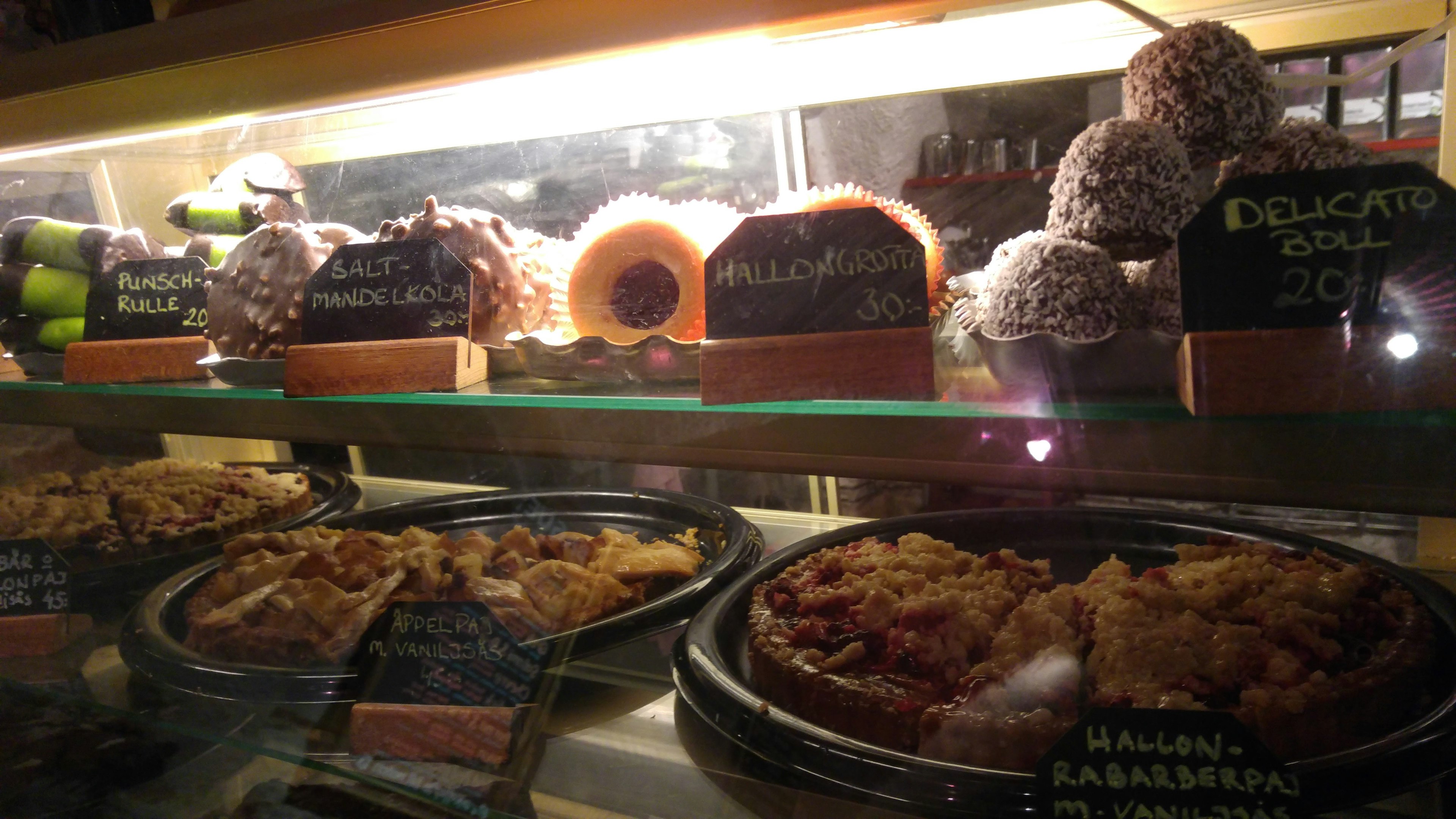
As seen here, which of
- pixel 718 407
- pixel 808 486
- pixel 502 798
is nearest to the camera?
pixel 718 407

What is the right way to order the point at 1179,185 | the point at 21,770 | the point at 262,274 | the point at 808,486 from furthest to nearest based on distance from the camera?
the point at 21,770
the point at 808,486
the point at 262,274
the point at 1179,185

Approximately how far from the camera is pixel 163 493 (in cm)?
180

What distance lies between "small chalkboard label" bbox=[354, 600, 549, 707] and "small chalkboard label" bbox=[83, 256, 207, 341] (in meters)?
0.66

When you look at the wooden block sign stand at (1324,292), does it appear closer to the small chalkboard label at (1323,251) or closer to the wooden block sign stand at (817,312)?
the small chalkboard label at (1323,251)

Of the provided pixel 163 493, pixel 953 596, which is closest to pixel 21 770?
pixel 163 493

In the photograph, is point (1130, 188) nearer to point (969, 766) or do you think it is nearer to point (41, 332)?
point (969, 766)

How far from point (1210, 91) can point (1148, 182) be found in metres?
0.10

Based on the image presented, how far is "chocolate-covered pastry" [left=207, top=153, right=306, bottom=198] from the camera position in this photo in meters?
1.46

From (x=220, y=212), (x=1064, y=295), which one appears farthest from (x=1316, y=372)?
(x=220, y=212)

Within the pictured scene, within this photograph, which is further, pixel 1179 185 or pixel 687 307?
pixel 687 307

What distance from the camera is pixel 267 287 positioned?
1280mm

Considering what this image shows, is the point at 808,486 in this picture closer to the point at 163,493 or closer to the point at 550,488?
the point at 550,488

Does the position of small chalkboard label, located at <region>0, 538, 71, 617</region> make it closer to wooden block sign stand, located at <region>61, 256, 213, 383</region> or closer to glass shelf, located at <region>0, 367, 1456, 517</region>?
wooden block sign stand, located at <region>61, 256, 213, 383</region>

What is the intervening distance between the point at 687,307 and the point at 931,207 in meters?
0.30
